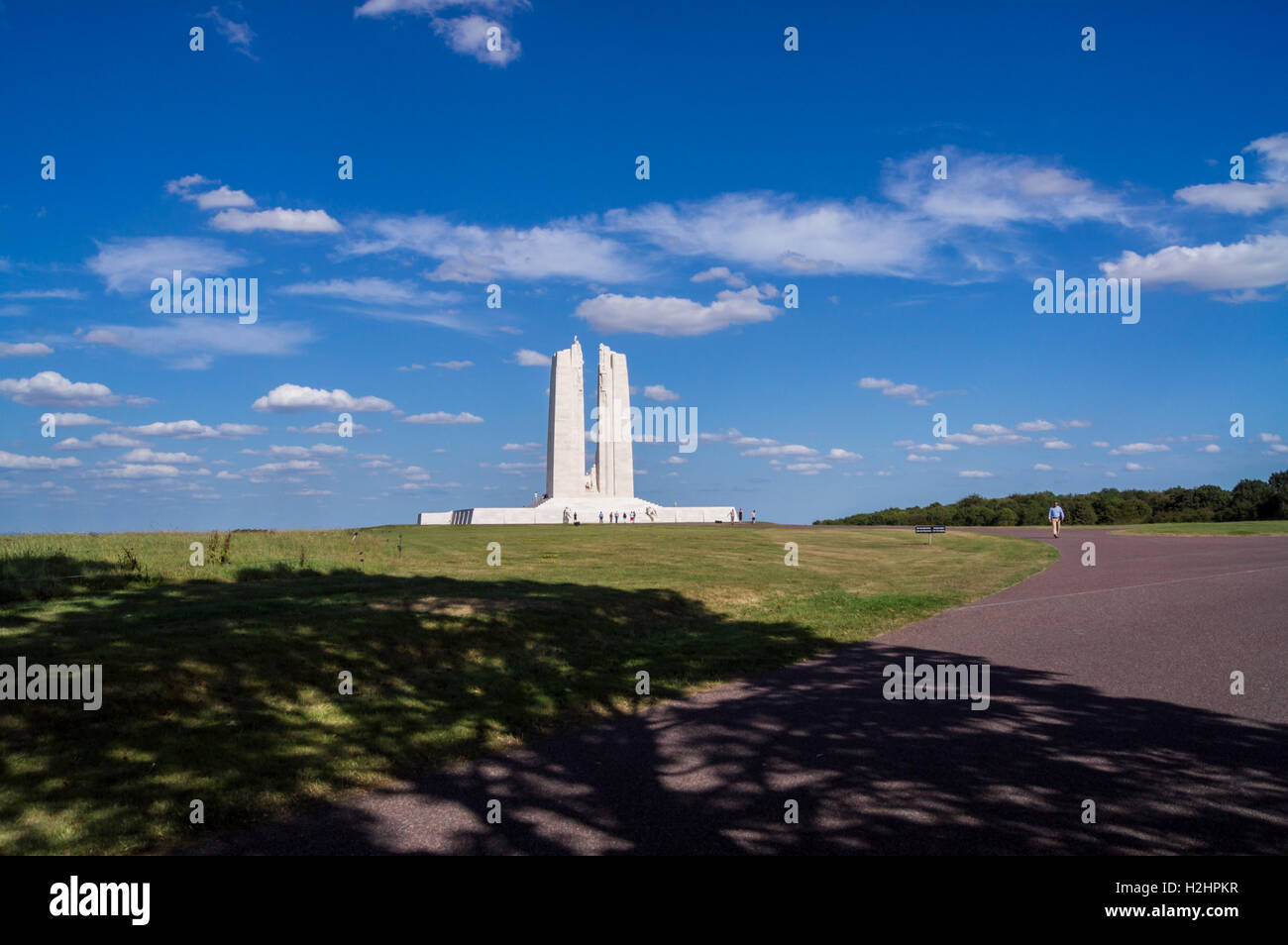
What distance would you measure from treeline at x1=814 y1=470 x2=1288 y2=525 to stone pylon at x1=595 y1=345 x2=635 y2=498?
1695cm

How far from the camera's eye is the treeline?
61781 mm

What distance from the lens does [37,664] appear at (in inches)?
366

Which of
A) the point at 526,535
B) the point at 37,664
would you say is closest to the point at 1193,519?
the point at 526,535

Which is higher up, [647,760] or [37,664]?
[37,664]

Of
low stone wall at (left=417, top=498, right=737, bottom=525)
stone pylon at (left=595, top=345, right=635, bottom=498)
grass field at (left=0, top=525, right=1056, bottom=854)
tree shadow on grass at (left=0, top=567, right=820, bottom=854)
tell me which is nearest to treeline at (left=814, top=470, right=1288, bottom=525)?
low stone wall at (left=417, top=498, right=737, bottom=525)

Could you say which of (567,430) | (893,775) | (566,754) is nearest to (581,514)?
(567,430)

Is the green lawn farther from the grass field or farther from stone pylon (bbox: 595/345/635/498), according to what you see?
stone pylon (bbox: 595/345/635/498)

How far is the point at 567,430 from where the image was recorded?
6306 centimetres

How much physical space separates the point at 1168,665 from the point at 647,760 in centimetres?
794

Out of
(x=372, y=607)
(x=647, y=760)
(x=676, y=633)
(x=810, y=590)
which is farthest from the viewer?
(x=810, y=590)
